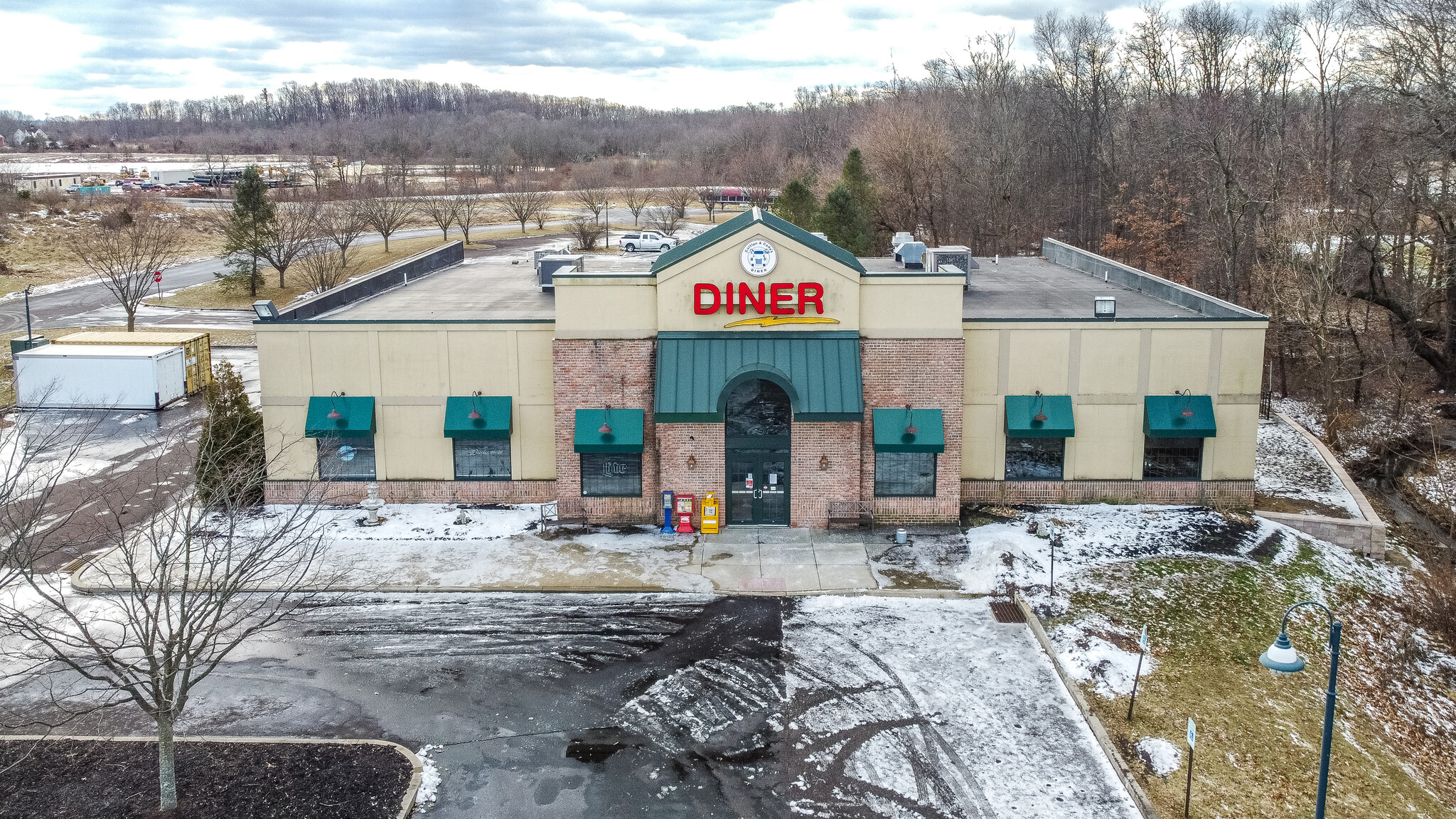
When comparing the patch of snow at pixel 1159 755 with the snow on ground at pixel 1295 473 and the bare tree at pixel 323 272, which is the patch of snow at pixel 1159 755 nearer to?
the snow on ground at pixel 1295 473

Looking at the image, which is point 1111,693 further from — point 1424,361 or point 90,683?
point 1424,361

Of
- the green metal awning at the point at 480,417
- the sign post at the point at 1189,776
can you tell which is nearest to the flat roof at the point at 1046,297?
the green metal awning at the point at 480,417

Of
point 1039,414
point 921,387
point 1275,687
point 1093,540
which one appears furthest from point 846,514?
point 1275,687

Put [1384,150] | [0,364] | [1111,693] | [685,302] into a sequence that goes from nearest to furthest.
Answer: [1111,693], [685,302], [1384,150], [0,364]

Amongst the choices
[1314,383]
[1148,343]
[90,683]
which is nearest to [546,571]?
[90,683]

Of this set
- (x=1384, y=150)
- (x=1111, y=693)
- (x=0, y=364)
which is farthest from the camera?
(x=0, y=364)

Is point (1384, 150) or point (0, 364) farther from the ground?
point (1384, 150)

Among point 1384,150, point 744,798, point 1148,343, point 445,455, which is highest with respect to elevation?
point 1384,150

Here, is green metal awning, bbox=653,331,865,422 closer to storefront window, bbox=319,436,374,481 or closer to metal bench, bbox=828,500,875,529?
metal bench, bbox=828,500,875,529
